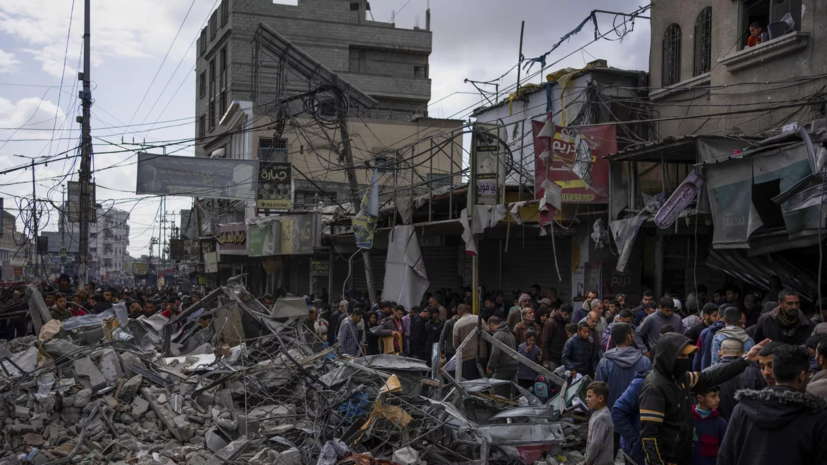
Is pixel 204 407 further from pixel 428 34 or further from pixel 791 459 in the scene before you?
pixel 428 34

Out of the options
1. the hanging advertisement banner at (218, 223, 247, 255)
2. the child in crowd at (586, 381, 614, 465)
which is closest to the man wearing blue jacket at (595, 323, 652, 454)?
the child in crowd at (586, 381, 614, 465)

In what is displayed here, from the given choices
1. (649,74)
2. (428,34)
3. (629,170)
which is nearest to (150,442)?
(629,170)

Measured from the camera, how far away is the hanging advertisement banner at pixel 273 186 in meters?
22.0

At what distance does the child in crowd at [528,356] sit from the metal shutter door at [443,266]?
455 inches

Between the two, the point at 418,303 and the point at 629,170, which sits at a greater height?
the point at 629,170

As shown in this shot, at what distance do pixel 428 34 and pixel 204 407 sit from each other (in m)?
42.1

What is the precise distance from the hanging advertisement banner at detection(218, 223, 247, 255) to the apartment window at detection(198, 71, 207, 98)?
22.5m

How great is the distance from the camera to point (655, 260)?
15.7 meters

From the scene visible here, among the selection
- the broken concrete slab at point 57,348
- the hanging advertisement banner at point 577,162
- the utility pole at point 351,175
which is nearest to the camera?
the broken concrete slab at point 57,348

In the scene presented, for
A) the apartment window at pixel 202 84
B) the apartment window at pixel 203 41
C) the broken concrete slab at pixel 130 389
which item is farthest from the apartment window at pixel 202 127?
the broken concrete slab at pixel 130 389

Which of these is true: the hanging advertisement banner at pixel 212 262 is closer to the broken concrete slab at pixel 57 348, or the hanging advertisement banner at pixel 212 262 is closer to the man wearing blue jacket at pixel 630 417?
the broken concrete slab at pixel 57 348

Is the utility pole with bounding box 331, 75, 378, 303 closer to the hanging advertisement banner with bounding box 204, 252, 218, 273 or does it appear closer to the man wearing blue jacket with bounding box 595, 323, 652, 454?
the man wearing blue jacket with bounding box 595, 323, 652, 454

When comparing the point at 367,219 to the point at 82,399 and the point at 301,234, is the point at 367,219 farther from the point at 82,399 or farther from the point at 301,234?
the point at 82,399

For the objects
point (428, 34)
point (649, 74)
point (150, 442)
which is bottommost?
point (150, 442)
